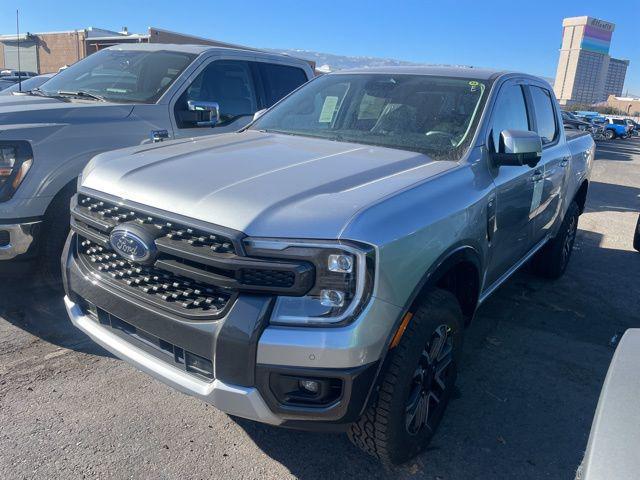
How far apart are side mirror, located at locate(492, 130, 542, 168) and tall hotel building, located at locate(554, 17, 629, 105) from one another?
119 metres

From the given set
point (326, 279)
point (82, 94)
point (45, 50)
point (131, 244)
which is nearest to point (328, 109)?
point (131, 244)

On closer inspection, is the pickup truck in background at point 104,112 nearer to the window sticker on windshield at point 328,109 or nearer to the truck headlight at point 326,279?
the window sticker on windshield at point 328,109

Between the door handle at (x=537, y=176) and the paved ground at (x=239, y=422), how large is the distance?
1.19m

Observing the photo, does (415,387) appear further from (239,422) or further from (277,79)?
(277,79)

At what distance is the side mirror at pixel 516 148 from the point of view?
120 inches

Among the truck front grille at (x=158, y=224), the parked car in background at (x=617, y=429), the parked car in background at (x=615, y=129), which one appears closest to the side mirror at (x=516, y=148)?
the parked car in background at (x=617, y=429)

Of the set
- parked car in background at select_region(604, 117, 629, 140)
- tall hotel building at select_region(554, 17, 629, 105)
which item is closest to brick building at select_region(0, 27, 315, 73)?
parked car in background at select_region(604, 117, 629, 140)

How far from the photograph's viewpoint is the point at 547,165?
4.15 m

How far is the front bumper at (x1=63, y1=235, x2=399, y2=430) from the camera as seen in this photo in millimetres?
2008

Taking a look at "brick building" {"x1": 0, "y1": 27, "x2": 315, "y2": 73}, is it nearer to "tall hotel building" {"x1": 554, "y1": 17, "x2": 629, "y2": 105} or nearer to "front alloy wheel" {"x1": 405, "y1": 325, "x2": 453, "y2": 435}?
"front alloy wheel" {"x1": 405, "y1": 325, "x2": 453, "y2": 435}

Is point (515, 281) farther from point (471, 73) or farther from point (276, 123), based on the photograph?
point (276, 123)

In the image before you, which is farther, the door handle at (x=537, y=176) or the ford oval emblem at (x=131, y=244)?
the door handle at (x=537, y=176)

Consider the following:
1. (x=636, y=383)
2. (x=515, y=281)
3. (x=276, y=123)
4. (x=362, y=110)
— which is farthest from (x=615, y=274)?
(x=636, y=383)

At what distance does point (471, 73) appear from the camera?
366 cm
